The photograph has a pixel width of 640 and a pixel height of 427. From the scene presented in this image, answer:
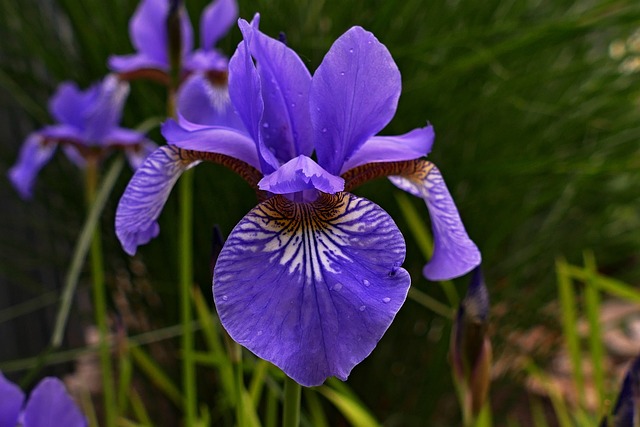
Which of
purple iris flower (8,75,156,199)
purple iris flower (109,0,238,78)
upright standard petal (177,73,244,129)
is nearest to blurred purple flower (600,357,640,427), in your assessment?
upright standard petal (177,73,244,129)

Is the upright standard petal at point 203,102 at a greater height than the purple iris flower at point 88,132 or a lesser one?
greater

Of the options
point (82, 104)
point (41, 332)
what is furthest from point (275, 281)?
point (41, 332)

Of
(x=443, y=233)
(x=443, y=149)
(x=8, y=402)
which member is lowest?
(x=443, y=149)

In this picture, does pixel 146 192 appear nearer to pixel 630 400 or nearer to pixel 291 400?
pixel 291 400

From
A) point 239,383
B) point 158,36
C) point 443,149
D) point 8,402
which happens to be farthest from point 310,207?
point 443,149

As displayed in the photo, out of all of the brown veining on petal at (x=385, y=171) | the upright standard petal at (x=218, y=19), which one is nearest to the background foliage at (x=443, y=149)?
the upright standard petal at (x=218, y=19)

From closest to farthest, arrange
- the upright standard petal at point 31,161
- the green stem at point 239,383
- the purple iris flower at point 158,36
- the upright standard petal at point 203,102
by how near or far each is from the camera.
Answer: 1. the green stem at point 239,383
2. the upright standard petal at point 203,102
3. the purple iris flower at point 158,36
4. the upright standard petal at point 31,161

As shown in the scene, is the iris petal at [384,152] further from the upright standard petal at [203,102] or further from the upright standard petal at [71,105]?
the upright standard petal at [71,105]
